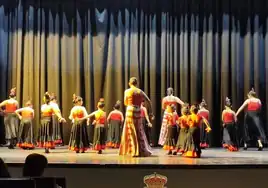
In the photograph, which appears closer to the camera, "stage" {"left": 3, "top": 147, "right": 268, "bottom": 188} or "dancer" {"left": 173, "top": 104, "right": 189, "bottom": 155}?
"stage" {"left": 3, "top": 147, "right": 268, "bottom": 188}

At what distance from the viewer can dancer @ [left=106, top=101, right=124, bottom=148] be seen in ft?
38.1

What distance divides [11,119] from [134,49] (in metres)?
3.57

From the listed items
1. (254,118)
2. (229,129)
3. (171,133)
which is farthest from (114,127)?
(254,118)

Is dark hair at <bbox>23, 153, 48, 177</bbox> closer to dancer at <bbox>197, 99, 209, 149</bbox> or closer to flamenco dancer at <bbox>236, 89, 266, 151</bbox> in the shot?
flamenco dancer at <bbox>236, 89, 266, 151</bbox>

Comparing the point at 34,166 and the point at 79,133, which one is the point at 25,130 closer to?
the point at 79,133

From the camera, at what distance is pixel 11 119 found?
1166cm

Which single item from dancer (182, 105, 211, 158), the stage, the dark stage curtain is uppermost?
the dark stage curtain

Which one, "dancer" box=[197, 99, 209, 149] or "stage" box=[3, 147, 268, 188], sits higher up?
"dancer" box=[197, 99, 209, 149]

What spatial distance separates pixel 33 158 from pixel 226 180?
4.02 metres

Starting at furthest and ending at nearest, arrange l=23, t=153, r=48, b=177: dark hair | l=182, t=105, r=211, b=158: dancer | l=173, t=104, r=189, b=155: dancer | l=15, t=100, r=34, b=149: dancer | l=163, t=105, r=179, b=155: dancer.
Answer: l=15, t=100, r=34, b=149: dancer → l=163, t=105, r=179, b=155: dancer → l=173, t=104, r=189, b=155: dancer → l=182, t=105, r=211, b=158: dancer → l=23, t=153, r=48, b=177: dark hair

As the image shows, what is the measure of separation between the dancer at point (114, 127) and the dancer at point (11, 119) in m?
2.13

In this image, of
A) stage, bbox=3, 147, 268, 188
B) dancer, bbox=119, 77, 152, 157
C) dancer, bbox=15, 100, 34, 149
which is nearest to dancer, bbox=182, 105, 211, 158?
dancer, bbox=119, 77, 152, 157

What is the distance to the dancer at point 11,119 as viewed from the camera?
11547 millimetres

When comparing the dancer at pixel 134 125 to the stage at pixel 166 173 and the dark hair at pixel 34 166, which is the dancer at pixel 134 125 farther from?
the dark hair at pixel 34 166
